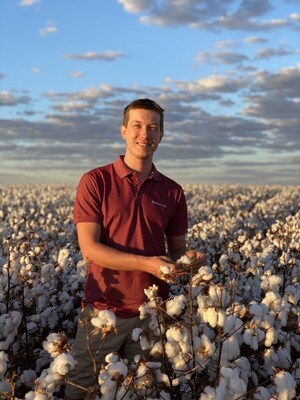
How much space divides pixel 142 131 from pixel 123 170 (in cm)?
36

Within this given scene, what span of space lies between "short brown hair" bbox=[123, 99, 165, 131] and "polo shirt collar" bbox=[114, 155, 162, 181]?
31 cm

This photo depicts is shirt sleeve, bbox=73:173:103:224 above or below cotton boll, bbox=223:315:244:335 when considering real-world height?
above

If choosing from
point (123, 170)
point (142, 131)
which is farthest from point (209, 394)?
point (142, 131)

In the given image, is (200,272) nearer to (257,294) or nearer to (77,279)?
(257,294)

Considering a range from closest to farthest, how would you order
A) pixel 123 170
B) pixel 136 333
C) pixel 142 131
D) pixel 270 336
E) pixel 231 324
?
pixel 231 324
pixel 136 333
pixel 270 336
pixel 142 131
pixel 123 170

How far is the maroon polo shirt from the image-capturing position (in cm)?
499

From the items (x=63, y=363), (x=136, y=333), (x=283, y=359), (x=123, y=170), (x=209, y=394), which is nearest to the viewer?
(x=63, y=363)

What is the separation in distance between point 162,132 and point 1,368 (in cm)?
224

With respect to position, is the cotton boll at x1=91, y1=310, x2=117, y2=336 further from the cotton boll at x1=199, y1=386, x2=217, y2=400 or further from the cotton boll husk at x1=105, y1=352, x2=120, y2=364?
the cotton boll at x1=199, y1=386, x2=217, y2=400

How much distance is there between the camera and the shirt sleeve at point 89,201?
498cm

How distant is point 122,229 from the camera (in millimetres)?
5039

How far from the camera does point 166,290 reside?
5297mm

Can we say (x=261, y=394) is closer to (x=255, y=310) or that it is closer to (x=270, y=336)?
(x=270, y=336)

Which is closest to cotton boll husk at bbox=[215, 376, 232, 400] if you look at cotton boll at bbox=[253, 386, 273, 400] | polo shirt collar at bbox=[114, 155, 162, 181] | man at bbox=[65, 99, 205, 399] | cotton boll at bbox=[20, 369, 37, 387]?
cotton boll at bbox=[253, 386, 273, 400]
